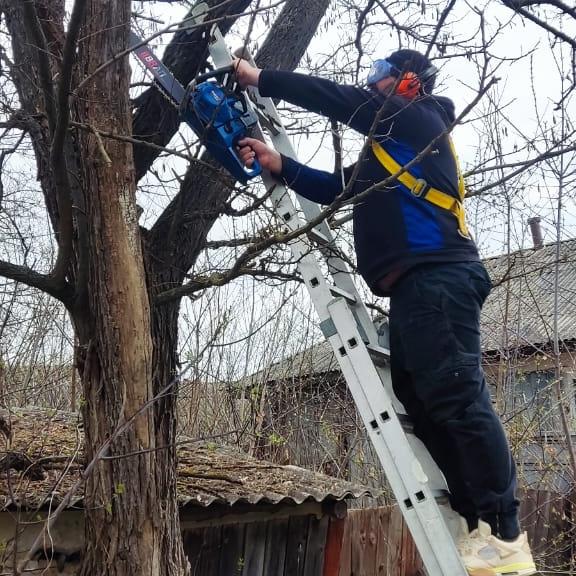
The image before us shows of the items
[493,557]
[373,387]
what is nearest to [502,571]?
[493,557]

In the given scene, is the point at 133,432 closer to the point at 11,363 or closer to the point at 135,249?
the point at 135,249

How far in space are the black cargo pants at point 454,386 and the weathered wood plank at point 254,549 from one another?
305 cm

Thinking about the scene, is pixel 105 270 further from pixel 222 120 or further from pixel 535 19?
pixel 535 19

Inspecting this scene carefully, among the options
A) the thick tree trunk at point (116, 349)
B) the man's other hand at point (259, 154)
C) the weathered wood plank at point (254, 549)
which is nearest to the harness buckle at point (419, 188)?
the man's other hand at point (259, 154)

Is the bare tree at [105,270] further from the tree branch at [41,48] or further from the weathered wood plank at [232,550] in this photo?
the weathered wood plank at [232,550]

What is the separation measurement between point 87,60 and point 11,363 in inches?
345

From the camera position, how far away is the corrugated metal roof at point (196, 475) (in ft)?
11.9

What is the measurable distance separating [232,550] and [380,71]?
3.78 metres

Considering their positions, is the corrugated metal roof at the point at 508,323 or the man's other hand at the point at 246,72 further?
the corrugated metal roof at the point at 508,323

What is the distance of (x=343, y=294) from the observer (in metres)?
3.02

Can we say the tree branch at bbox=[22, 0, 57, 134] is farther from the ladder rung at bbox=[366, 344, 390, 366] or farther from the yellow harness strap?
the ladder rung at bbox=[366, 344, 390, 366]

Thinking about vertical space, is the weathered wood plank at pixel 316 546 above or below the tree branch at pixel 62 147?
below

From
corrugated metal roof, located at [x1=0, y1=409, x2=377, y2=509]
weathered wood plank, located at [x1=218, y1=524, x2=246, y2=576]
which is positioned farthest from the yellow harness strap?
weathered wood plank, located at [x1=218, y1=524, x2=246, y2=576]

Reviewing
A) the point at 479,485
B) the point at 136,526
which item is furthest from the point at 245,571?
the point at 479,485
